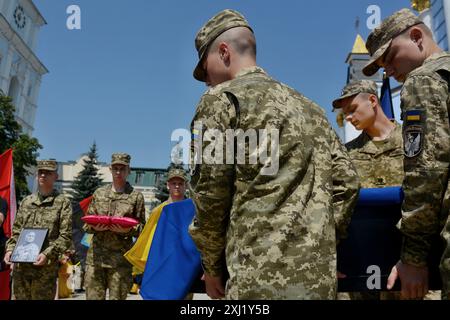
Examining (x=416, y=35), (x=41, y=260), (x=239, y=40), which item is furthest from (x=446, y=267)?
(x=41, y=260)

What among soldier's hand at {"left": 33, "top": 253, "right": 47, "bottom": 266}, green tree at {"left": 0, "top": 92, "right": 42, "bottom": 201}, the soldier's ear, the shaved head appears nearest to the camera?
the shaved head

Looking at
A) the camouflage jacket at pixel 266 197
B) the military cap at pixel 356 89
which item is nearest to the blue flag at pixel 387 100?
the military cap at pixel 356 89

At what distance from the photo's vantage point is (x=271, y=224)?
174 cm

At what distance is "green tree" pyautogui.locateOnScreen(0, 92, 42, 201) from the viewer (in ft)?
88.0

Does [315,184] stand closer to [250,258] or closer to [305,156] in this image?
[305,156]

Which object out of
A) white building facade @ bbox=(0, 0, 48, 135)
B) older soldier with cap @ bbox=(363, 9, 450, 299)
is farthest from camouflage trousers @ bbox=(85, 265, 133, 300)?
white building facade @ bbox=(0, 0, 48, 135)

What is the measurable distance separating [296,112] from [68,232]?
4.33 meters

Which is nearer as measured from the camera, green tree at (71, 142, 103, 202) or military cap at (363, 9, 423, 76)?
military cap at (363, 9, 423, 76)

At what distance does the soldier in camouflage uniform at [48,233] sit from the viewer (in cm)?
505

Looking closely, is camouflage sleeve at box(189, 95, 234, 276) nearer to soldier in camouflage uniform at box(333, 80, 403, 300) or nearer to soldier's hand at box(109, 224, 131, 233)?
soldier in camouflage uniform at box(333, 80, 403, 300)

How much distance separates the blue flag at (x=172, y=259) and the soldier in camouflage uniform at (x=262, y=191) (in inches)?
13.8

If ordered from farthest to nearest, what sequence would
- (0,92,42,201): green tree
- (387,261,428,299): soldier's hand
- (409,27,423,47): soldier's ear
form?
(0,92,42,201): green tree
(409,27,423,47): soldier's ear
(387,261,428,299): soldier's hand

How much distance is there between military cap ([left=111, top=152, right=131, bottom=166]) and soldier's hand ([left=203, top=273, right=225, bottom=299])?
3.81 meters
